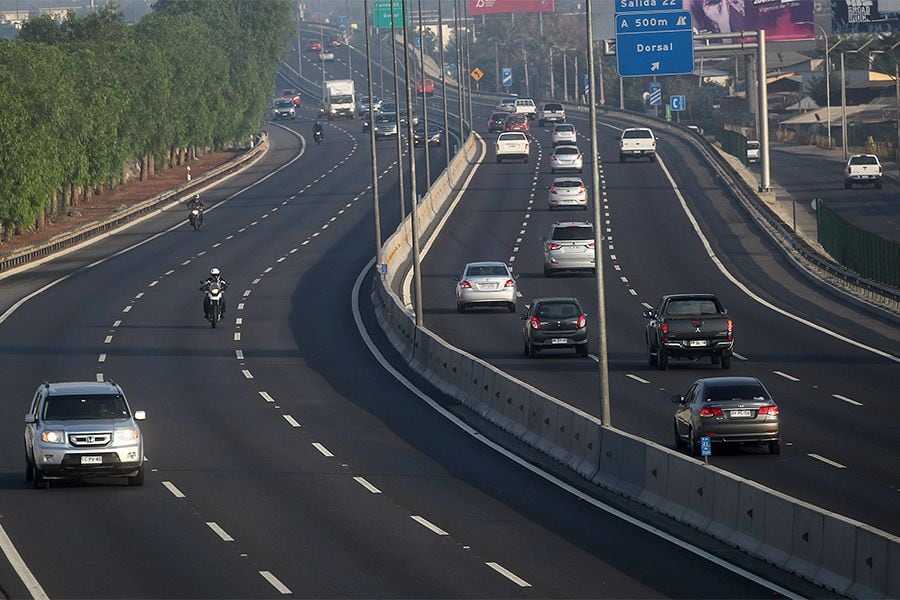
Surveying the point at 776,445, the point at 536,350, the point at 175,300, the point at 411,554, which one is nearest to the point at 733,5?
the point at 175,300

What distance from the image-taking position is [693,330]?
39250 mm

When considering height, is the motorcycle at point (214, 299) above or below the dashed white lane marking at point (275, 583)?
below

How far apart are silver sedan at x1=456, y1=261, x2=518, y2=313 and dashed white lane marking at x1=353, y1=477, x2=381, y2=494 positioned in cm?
2532

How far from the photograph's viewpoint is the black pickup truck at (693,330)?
39.2 meters

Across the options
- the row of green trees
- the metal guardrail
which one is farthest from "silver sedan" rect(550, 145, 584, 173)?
the row of green trees

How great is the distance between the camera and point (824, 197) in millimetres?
90625

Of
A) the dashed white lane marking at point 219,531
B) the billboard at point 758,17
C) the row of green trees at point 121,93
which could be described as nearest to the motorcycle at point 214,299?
the dashed white lane marking at point 219,531

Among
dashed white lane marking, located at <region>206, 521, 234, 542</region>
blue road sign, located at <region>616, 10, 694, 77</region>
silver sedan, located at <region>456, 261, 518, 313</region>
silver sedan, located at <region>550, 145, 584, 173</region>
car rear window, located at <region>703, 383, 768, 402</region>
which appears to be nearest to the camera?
dashed white lane marking, located at <region>206, 521, 234, 542</region>

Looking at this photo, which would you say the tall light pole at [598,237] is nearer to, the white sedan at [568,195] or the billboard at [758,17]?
the white sedan at [568,195]

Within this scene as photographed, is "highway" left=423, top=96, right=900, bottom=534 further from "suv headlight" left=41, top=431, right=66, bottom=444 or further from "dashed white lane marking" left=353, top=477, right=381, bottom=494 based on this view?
"suv headlight" left=41, top=431, right=66, bottom=444

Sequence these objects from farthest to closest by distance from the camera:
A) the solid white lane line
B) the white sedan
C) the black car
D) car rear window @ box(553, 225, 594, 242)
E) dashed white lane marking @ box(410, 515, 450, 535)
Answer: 1. the white sedan
2. car rear window @ box(553, 225, 594, 242)
3. the black car
4. dashed white lane marking @ box(410, 515, 450, 535)
5. the solid white lane line

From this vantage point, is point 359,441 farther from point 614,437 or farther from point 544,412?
point 614,437

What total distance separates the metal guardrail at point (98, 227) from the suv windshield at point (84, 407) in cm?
4232

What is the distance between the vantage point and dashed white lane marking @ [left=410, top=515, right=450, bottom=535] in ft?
76.1
